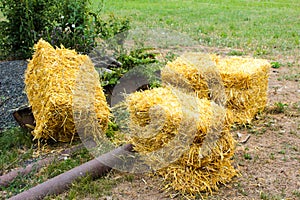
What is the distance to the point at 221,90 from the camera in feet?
16.5

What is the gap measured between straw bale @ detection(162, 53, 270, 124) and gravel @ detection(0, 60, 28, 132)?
6.40 ft

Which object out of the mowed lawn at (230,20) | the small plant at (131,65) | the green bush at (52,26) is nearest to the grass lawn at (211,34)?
the mowed lawn at (230,20)

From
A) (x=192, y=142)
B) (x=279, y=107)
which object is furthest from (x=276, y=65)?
(x=192, y=142)

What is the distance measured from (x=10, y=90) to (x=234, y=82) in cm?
304

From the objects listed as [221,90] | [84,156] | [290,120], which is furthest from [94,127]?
[290,120]

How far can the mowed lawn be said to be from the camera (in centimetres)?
896

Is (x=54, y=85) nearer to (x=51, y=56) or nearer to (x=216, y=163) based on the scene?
(x=51, y=56)

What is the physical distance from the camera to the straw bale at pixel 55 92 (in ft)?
14.0

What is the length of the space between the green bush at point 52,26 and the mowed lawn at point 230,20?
2.91m

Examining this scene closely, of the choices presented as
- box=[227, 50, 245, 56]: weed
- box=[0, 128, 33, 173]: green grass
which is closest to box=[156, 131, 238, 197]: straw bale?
box=[0, 128, 33, 173]: green grass

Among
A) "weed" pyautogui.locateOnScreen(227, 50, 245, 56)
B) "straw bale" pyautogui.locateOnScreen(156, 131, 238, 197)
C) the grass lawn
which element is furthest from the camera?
"weed" pyautogui.locateOnScreen(227, 50, 245, 56)

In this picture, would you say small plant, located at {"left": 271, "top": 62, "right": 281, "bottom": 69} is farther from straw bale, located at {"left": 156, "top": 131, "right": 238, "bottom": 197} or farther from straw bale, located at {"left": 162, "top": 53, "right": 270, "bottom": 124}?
straw bale, located at {"left": 156, "top": 131, "right": 238, "bottom": 197}

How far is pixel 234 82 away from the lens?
496cm

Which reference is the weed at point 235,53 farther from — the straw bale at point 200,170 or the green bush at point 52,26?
the straw bale at point 200,170
